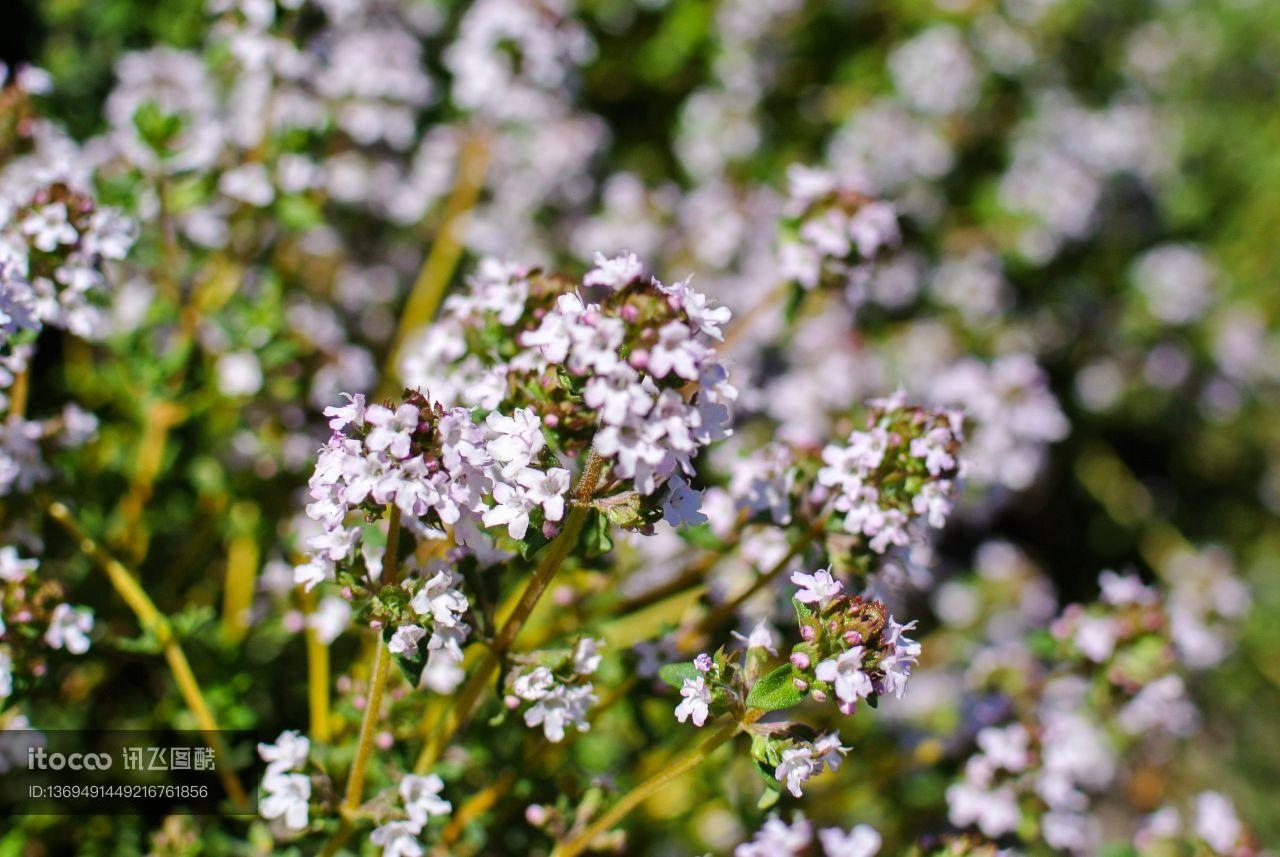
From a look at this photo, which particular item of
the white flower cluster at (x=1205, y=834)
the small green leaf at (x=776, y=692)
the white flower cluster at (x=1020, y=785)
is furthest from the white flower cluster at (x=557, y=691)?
the white flower cluster at (x=1205, y=834)

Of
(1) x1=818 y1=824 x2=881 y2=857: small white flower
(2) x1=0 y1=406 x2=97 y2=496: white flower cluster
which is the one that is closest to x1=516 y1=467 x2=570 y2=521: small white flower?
(1) x1=818 y1=824 x2=881 y2=857: small white flower

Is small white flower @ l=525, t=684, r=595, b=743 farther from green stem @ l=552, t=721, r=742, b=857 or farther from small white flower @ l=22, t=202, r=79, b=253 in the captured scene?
small white flower @ l=22, t=202, r=79, b=253

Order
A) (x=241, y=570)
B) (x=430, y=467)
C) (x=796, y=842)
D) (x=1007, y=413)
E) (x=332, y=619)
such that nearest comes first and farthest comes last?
(x=430, y=467)
(x=796, y=842)
(x=332, y=619)
(x=241, y=570)
(x=1007, y=413)

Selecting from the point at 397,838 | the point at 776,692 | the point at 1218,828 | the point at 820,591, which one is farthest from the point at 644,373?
the point at 1218,828

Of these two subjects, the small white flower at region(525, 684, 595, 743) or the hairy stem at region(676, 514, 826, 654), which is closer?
the small white flower at region(525, 684, 595, 743)

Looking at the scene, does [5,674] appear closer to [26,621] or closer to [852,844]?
[26,621]

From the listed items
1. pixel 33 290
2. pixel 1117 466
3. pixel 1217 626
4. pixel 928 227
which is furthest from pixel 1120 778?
pixel 33 290

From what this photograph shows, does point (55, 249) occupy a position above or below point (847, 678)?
above
